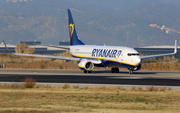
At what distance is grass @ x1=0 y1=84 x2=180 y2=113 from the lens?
1878 centimetres

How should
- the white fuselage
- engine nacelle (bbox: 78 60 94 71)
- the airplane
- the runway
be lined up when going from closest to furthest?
the runway
the white fuselage
the airplane
engine nacelle (bbox: 78 60 94 71)

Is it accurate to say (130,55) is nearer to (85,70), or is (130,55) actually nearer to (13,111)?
(85,70)

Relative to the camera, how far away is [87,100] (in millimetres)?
22109

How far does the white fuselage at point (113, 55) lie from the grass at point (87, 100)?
18257mm

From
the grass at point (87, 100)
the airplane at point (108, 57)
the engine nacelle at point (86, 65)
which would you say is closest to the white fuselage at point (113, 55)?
the airplane at point (108, 57)

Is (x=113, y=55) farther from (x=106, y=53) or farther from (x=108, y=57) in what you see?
(x=106, y=53)

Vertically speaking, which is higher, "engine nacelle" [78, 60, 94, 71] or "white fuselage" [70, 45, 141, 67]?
"white fuselage" [70, 45, 141, 67]

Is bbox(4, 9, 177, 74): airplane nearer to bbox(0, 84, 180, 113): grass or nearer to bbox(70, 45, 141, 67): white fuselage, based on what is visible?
bbox(70, 45, 141, 67): white fuselage

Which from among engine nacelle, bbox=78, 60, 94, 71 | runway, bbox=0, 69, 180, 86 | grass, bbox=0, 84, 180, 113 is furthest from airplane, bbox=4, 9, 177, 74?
grass, bbox=0, 84, 180, 113

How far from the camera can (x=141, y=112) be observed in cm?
1808

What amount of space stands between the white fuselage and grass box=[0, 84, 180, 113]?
18.3m

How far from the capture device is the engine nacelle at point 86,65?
4837 cm

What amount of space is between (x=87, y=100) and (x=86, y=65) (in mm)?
27066

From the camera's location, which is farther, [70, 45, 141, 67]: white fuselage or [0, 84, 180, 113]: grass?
[70, 45, 141, 67]: white fuselage
